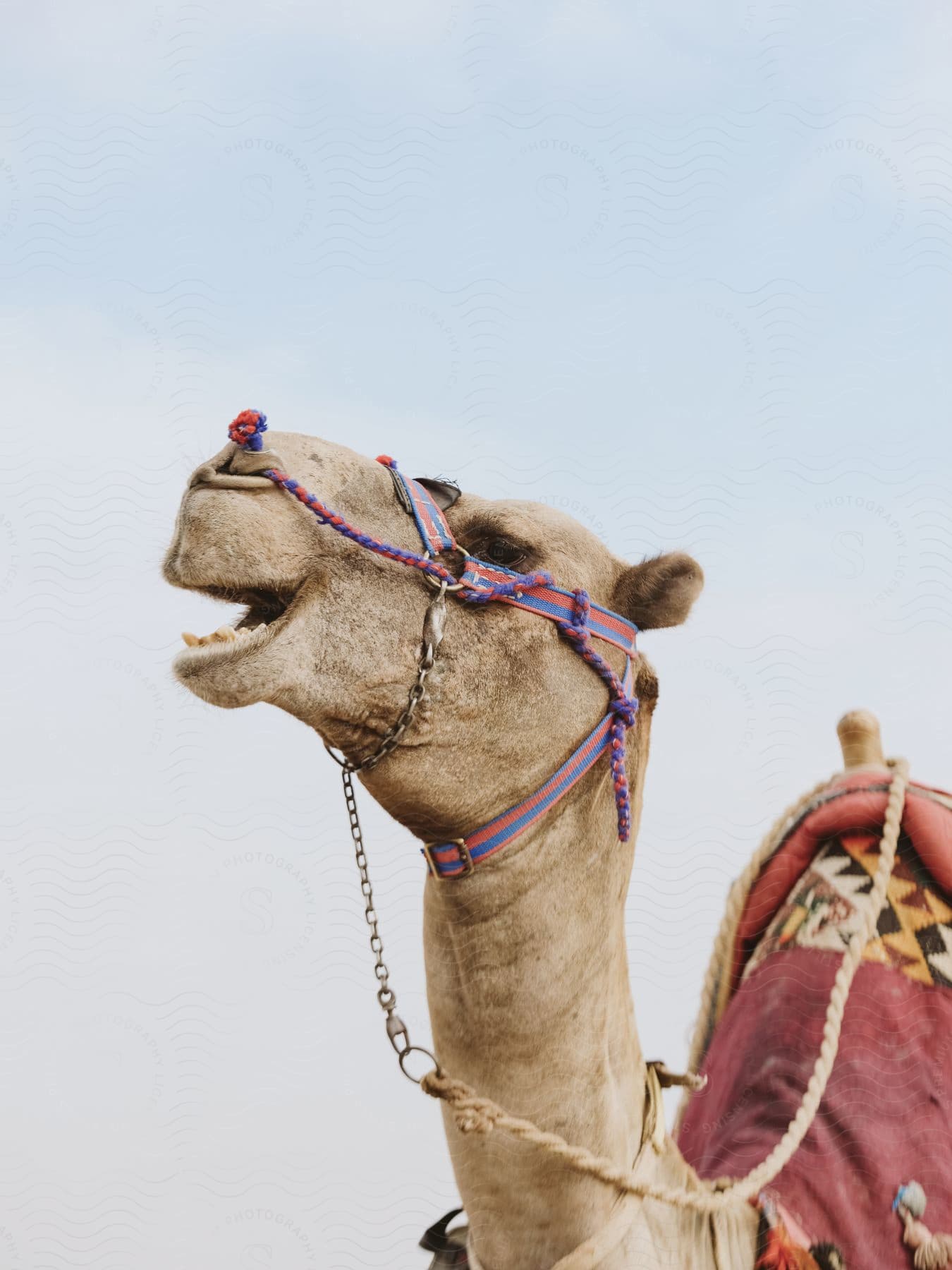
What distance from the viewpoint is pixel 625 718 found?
107 inches

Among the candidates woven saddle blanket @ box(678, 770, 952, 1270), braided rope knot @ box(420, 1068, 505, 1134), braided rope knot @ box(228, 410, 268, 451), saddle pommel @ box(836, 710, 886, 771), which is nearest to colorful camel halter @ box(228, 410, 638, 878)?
braided rope knot @ box(228, 410, 268, 451)

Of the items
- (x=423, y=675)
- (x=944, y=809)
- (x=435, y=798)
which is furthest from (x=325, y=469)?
(x=944, y=809)

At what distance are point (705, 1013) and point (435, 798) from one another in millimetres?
1876

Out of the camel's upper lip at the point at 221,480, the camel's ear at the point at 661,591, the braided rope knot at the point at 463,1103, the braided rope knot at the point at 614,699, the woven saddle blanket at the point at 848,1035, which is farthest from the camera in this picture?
the woven saddle blanket at the point at 848,1035

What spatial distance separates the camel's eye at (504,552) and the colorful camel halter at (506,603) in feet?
0.14

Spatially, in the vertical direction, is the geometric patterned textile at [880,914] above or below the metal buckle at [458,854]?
below

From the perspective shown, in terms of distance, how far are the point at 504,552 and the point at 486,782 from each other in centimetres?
54

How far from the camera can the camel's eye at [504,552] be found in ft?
8.84

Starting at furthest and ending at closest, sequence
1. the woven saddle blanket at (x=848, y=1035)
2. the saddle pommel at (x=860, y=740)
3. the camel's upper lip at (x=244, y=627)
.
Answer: the saddle pommel at (x=860, y=740)
the woven saddle blanket at (x=848, y=1035)
the camel's upper lip at (x=244, y=627)

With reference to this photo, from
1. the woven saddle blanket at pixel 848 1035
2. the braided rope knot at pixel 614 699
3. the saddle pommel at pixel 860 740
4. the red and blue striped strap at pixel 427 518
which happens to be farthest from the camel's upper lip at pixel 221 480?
the saddle pommel at pixel 860 740

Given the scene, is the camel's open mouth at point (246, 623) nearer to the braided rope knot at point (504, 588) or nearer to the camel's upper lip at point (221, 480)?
the camel's upper lip at point (221, 480)

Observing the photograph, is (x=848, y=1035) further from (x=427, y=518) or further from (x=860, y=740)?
(x=427, y=518)

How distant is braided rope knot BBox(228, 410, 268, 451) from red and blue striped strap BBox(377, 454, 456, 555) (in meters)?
0.37

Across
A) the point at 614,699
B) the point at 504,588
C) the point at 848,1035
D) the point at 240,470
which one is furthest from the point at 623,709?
the point at 848,1035
